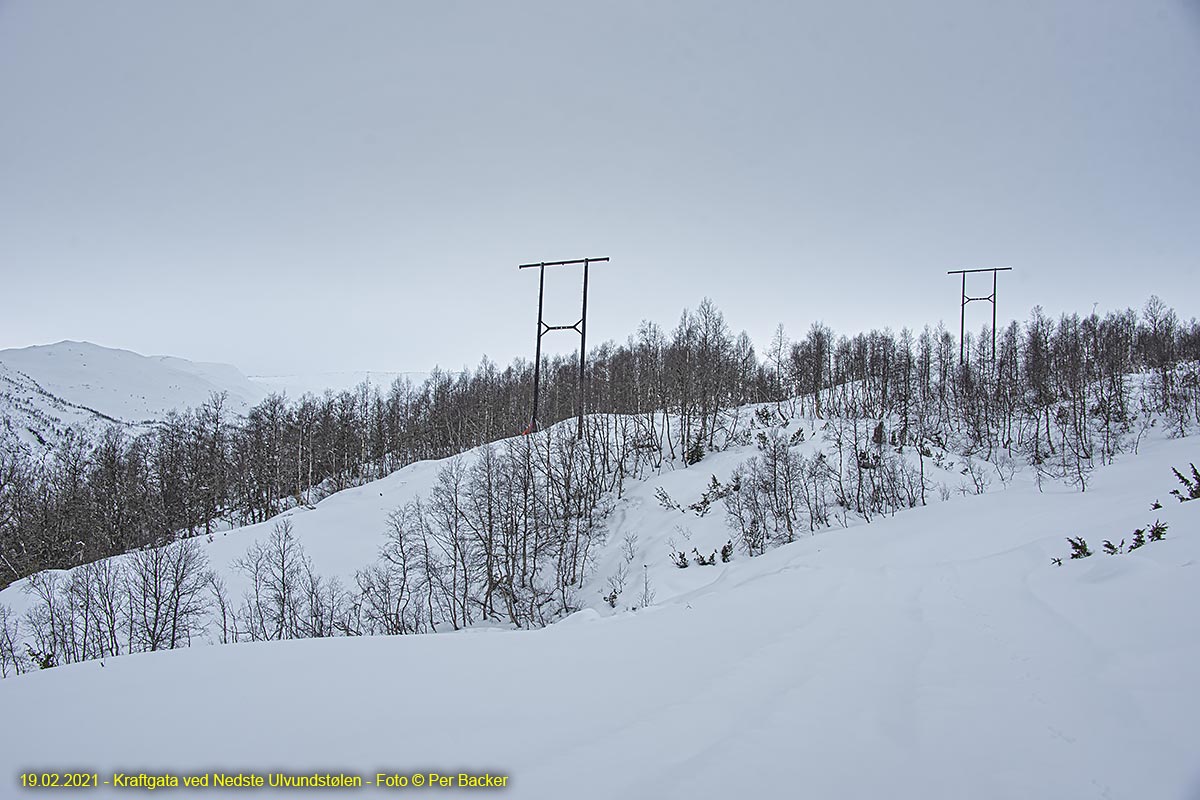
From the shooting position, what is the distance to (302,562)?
2566 centimetres

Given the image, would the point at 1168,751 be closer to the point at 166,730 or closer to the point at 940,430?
the point at 166,730

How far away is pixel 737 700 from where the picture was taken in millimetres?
3811

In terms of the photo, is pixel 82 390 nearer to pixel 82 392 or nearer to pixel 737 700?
pixel 82 392

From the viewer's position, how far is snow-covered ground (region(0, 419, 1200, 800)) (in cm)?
282

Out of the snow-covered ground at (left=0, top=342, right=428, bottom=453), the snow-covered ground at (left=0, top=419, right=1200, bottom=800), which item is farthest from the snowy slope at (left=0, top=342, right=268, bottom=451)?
the snow-covered ground at (left=0, top=419, right=1200, bottom=800)

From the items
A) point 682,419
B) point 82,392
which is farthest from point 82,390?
point 682,419

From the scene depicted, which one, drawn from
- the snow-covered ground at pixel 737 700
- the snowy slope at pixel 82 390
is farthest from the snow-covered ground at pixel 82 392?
the snow-covered ground at pixel 737 700

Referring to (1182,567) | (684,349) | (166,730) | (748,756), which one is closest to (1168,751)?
(748,756)

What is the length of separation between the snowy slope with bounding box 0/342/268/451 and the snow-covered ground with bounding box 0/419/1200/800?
3953 inches

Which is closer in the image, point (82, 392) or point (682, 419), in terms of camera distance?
Answer: point (682, 419)

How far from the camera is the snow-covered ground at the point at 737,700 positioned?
2.82 m

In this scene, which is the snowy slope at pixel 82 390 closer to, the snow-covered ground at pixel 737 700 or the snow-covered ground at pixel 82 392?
the snow-covered ground at pixel 82 392

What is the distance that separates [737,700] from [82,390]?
175 m

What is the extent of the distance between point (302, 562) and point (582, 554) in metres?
→ 14.9
